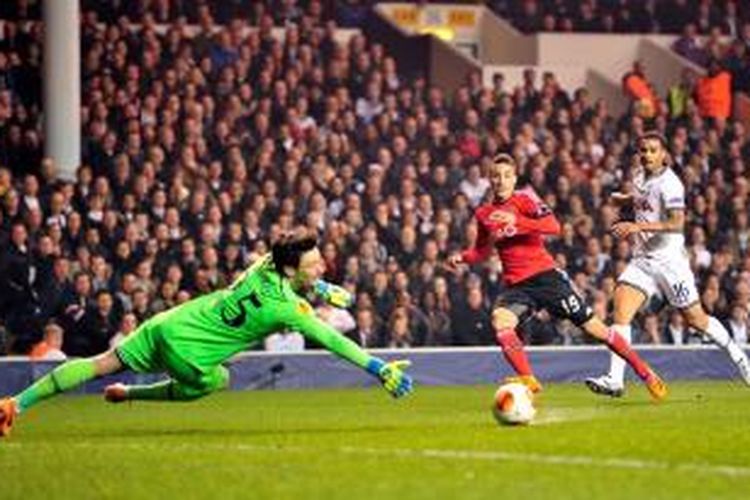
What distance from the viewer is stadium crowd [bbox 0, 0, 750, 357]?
21.8 metres

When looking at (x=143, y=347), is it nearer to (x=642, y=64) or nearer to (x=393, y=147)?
(x=393, y=147)

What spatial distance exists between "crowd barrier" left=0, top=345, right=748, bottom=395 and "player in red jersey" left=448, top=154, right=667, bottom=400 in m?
4.58

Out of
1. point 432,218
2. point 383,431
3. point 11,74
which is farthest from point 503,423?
point 11,74

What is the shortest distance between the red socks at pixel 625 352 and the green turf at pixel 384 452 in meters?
0.28

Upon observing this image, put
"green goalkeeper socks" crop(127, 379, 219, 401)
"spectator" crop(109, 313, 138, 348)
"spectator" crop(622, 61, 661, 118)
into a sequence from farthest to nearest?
"spectator" crop(622, 61, 661, 118) → "spectator" crop(109, 313, 138, 348) → "green goalkeeper socks" crop(127, 379, 219, 401)

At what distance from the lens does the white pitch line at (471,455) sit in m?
10.6

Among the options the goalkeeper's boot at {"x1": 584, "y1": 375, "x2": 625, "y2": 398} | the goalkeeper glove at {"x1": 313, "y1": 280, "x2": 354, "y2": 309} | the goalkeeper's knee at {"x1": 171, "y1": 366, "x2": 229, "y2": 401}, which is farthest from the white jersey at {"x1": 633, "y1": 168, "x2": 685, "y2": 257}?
the goalkeeper's knee at {"x1": 171, "y1": 366, "x2": 229, "y2": 401}

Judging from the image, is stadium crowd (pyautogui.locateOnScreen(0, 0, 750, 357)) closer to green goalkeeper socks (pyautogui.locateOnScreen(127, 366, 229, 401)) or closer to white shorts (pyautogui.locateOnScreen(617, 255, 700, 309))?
white shorts (pyautogui.locateOnScreen(617, 255, 700, 309))

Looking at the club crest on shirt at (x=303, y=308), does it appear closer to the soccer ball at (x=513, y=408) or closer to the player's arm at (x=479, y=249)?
the soccer ball at (x=513, y=408)

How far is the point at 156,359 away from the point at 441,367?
7804 millimetres

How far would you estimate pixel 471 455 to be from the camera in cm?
1138

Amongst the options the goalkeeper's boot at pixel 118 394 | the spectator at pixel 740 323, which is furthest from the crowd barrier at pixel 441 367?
the goalkeeper's boot at pixel 118 394

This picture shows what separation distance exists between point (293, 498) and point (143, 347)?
399cm

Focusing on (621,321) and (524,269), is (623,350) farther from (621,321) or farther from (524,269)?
(524,269)
